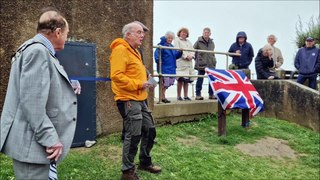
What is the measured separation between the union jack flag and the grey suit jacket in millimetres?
4945

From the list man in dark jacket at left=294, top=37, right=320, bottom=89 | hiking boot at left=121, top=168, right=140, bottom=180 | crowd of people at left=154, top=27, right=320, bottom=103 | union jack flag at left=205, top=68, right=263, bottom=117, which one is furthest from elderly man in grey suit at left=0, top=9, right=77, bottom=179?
man in dark jacket at left=294, top=37, right=320, bottom=89

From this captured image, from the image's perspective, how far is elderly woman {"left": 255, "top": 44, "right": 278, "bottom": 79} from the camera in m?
9.41

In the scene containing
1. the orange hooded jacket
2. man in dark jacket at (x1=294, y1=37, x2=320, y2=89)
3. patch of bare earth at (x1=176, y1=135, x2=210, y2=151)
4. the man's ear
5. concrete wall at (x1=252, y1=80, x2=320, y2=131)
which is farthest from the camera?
man in dark jacket at (x1=294, y1=37, x2=320, y2=89)

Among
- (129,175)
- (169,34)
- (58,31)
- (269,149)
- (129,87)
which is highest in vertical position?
(169,34)

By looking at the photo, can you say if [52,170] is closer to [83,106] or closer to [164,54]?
[83,106]

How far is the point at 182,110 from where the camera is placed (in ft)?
26.2

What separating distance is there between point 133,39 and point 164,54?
3.34 m

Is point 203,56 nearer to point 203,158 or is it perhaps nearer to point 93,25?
point 93,25

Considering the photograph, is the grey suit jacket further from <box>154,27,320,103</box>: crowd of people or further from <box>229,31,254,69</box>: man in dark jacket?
<box>229,31,254,69</box>: man in dark jacket

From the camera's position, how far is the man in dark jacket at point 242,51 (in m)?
9.39

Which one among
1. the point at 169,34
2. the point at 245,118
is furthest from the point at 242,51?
the point at 169,34

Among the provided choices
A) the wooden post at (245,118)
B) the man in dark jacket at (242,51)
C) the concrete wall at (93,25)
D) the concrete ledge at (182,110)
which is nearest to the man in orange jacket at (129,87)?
the concrete wall at (93,25)

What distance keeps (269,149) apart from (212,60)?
2.85 m

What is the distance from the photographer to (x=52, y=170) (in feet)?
8.99
